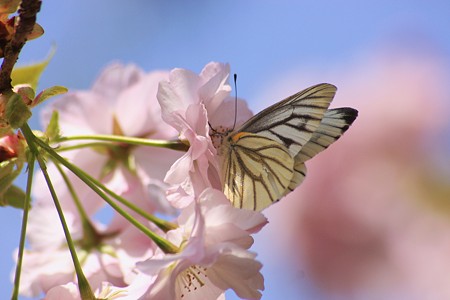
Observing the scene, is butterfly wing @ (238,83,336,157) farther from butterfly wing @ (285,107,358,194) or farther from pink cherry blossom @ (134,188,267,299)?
pink cherry blossom @ (134,188,267,299)

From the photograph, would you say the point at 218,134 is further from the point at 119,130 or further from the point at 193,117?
the point at 119,130

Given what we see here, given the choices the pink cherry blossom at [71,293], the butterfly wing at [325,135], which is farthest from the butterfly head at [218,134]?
the pink cherry blossom at [71,293]

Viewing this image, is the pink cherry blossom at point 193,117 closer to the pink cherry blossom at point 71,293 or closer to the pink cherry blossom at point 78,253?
the pink cherry blossom at point 71,293

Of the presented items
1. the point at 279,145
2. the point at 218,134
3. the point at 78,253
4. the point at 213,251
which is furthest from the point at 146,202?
the point at 213,251

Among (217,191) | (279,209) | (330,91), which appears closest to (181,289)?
(217,191)

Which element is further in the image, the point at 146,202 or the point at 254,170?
the point at 146,202

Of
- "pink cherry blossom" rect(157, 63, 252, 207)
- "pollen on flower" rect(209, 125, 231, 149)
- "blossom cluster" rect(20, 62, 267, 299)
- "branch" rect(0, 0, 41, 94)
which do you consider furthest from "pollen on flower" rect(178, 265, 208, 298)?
"branch" rect(0, 0, 41, 94)
